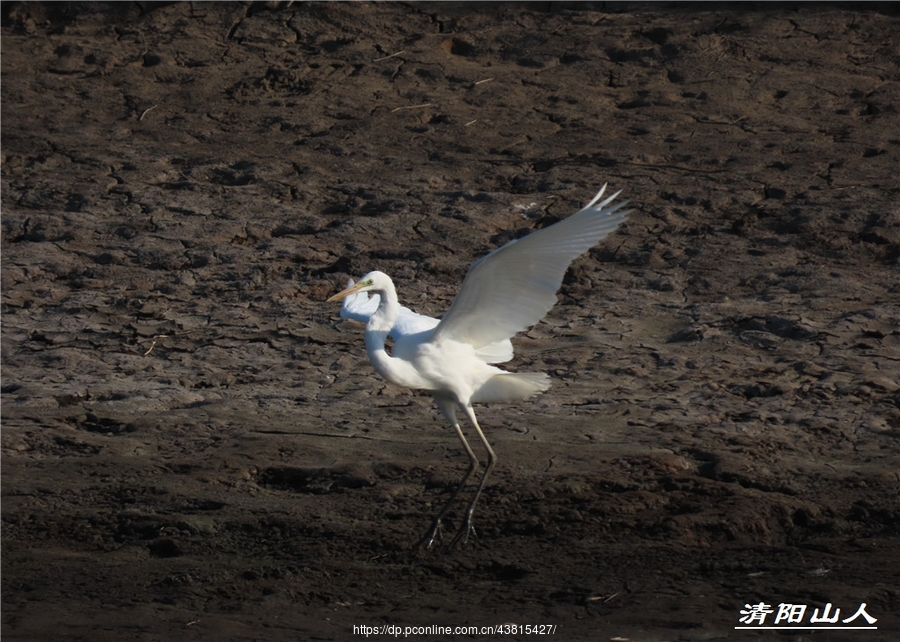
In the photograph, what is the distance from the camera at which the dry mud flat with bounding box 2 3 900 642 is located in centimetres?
457

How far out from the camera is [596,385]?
607 cm

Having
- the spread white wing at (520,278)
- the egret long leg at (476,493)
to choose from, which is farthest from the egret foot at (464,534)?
the spread white wing at (520,278)

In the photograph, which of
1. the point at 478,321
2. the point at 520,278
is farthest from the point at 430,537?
the point at 520,278

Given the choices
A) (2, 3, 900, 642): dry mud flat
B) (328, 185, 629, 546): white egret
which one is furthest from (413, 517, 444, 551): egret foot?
(2, 3, 900, 642): dry mud flat

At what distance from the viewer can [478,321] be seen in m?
4.83

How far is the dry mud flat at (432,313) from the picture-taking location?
180 inches

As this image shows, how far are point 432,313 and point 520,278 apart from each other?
2301 millimetres

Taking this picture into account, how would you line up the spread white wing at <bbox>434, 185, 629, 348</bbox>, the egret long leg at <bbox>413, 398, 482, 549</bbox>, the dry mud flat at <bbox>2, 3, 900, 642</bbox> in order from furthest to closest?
1. the egret long leg at <bbox>413, 398, 482, 549</bbox>
2. the dry mud flat at <bbox>2, 3, 900, 642</bbox>
3. the spread white wing at <bbox>434, 185, 629, 348</bbox>

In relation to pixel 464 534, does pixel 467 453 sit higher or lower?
higher

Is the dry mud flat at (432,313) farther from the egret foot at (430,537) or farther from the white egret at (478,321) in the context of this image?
the white egret at (478,321)

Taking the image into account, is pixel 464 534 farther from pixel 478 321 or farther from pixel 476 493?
pixel 478 321

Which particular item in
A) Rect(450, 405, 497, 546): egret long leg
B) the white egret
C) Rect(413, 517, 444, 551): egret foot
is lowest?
Rect(413, 517, 444, 551): egret foot

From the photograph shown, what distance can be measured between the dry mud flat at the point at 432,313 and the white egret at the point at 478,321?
431 millimetres

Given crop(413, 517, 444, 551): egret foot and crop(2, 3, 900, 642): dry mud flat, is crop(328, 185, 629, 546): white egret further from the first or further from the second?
crop(2, 3, 900, 642): dry mud flat
